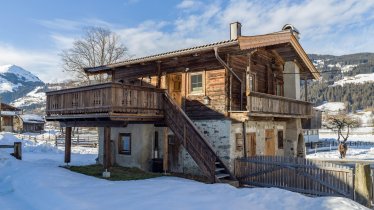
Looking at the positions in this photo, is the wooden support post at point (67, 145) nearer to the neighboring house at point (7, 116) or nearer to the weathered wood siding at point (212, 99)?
the weathered wood siding at point (212, 99)

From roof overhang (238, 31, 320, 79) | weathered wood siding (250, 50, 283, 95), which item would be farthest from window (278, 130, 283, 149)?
roof overhang (238, 31, 320, 79)

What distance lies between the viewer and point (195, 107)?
17.0m

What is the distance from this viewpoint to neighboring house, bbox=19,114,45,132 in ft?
241

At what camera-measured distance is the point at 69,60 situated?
4412 cm

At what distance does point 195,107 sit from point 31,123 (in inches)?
2653

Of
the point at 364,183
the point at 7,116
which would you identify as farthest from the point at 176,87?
the point at 7,116

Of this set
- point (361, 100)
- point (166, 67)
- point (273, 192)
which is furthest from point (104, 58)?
point (361, 100)

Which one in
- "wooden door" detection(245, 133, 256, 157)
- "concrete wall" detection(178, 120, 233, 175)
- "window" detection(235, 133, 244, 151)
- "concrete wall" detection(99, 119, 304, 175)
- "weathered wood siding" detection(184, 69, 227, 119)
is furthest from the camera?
"wooden door" detection(245, 133, 256, 157)

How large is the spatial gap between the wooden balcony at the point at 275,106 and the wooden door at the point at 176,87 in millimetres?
4831

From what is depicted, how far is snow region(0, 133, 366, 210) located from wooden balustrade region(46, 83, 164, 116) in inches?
121

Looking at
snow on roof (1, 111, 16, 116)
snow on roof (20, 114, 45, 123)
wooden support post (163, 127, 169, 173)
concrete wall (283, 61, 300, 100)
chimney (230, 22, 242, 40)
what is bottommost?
wooden support post (163, 127, 169, 173)

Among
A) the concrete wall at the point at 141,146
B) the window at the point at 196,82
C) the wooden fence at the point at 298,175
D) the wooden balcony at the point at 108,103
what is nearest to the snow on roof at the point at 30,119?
the wooden balcony at the point at 108,103

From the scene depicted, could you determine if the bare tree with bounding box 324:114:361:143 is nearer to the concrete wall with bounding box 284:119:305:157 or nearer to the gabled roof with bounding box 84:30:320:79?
the concrete wall with bounding box 284:119:305:157

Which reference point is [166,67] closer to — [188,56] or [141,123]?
[188,56]
